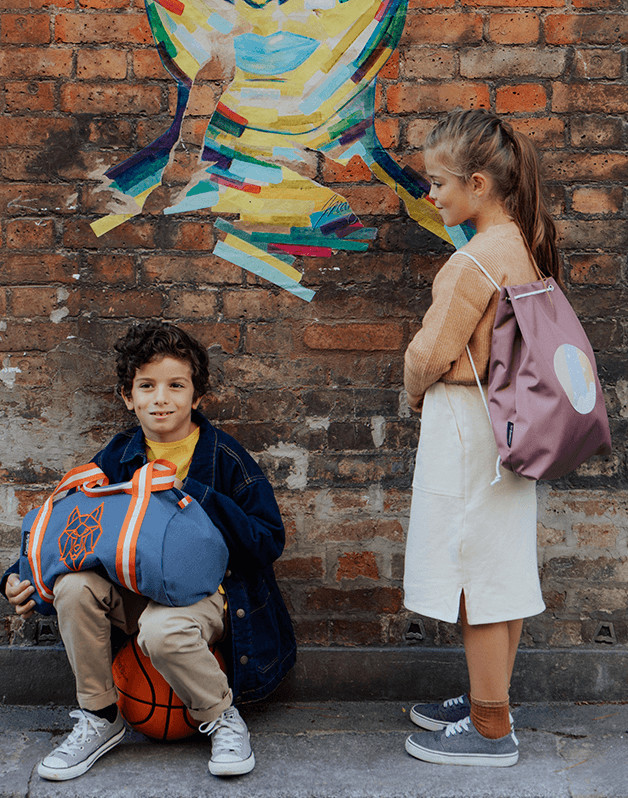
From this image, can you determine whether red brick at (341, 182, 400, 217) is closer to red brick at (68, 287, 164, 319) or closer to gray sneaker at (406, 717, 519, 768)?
red brick at (68, 287, 164, 319)

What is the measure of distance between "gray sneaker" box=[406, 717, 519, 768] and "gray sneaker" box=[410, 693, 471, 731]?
16 centimetres

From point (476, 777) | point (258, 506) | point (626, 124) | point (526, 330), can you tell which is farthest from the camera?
point (626, 124)

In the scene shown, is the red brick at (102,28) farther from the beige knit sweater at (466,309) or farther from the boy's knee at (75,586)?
the boy's knee at (75,586)

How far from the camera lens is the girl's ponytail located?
216 cm

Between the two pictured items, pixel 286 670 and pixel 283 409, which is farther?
pixel 283 409

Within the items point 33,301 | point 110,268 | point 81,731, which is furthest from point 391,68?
point 81,731

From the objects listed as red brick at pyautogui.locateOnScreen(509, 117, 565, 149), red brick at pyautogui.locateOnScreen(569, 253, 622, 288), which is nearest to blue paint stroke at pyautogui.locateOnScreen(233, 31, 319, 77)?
red brick at pyautogui.locateOnScreen(509, 117, 565, 149)

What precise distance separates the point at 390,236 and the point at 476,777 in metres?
1.62

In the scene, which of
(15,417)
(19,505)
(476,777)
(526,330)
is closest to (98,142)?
(15,417)

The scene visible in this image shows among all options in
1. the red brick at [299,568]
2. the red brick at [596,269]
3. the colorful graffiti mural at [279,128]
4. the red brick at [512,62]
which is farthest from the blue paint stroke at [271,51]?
the red brick at [299,568]

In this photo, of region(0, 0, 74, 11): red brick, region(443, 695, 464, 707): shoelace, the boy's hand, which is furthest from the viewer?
region(0, 0, 74, 11): red brick

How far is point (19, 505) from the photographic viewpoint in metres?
2.64

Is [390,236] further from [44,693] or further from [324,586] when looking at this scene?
[44,693]

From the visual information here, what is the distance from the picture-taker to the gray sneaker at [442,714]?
2.43m
